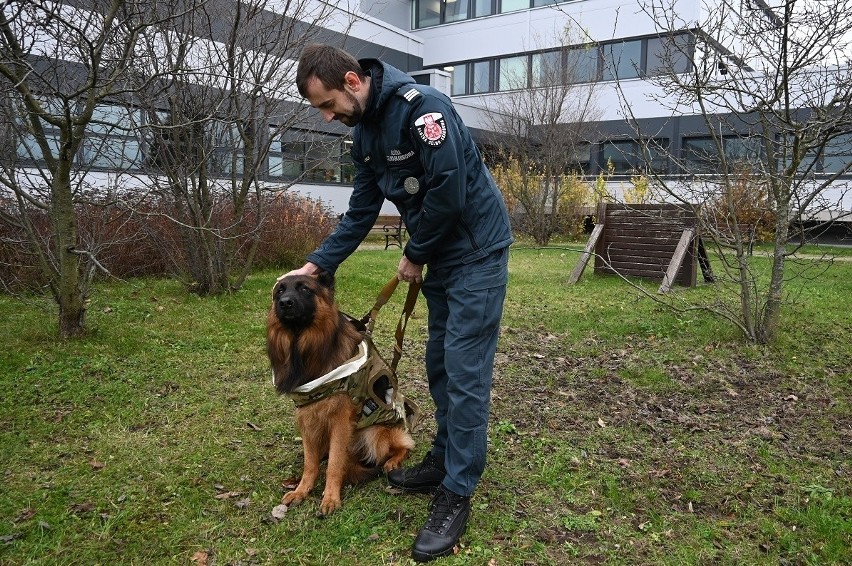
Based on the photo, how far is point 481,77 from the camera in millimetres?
25672

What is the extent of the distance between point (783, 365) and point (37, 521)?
18.3 feet

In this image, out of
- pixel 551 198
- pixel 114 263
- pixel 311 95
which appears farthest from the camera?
pixel 551 198

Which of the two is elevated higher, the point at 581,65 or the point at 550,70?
the point at 581,65

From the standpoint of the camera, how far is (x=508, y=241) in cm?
287

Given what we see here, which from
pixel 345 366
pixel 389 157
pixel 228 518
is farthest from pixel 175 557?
pixel 389 157

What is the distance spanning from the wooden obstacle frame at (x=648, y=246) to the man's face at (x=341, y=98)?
7.21m

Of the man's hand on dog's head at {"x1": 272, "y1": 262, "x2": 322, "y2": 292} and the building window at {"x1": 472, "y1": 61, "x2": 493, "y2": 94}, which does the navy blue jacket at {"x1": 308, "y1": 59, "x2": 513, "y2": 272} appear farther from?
the building window at {"x1": 472, "y1": 61, "x2": 493, "y2": 94}

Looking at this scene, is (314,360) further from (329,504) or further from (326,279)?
(329,504)

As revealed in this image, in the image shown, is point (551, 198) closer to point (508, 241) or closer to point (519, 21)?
point (519, 21)

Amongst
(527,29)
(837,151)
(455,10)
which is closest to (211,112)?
(837,151)

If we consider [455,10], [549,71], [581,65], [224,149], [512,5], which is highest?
[455,10]

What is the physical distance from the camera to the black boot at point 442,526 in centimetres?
269

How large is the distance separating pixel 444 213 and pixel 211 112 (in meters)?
5.43

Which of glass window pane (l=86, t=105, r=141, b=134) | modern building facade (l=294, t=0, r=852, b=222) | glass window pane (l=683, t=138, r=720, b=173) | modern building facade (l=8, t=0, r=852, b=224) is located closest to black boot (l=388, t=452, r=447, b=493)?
glass window pane (l=86, t=105, r=141, b=134)
